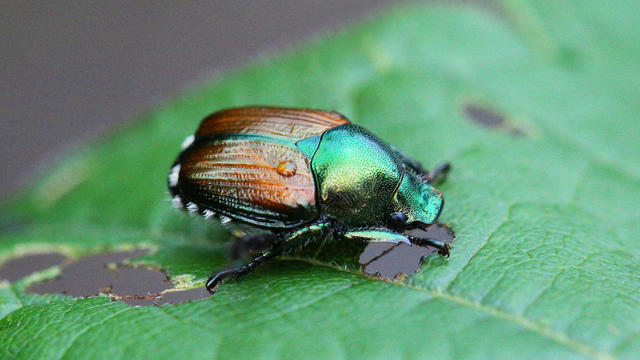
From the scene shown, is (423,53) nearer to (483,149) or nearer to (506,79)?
(506,79)

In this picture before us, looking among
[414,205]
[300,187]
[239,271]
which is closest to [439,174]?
[414,205]

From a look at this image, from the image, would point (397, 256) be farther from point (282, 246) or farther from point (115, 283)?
point (115, 283)

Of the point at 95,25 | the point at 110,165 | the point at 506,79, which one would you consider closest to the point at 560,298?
the point at 506,79

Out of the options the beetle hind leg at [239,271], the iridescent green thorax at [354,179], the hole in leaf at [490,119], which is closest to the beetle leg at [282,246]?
the beetle hind leg at [239,271]

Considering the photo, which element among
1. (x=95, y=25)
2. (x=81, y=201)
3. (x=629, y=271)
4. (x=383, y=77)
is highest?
(x=95, y=25)

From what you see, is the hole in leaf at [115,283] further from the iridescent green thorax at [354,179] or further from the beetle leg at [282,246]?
the iridescent green thorax at [354,179]

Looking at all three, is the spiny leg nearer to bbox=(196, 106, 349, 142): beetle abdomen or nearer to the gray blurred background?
bbox=(196, 106, 349, 142): beetle abdomen
